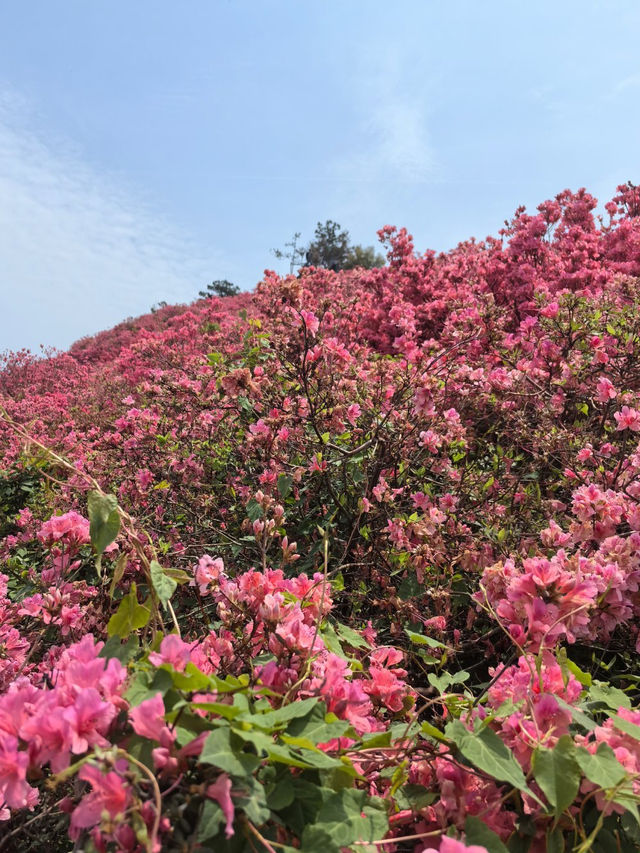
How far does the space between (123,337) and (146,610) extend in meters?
18.9

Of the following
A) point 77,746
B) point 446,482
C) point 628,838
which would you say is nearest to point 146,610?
point 77,746

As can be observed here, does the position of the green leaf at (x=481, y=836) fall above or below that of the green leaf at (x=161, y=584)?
below

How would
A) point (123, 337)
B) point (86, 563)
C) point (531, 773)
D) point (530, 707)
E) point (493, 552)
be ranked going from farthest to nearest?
point (123, 337) → point (86, 563) → point (493, 552) → point (530, 707) → point (531, 773)

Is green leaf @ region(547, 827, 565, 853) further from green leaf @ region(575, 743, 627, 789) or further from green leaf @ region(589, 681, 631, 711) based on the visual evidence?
green leaf @ region(589, 681, 631, 711)

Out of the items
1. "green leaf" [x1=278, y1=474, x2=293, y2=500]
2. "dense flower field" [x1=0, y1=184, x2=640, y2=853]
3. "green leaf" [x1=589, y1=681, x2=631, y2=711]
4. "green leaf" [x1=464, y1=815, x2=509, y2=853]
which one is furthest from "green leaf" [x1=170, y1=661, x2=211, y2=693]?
"green leaf" [x1=278, y1=474, x2=293, y2=500]

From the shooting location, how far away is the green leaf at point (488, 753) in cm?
88

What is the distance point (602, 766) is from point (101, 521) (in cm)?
102

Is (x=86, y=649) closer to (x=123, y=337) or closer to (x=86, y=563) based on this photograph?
(x=86, y=563)

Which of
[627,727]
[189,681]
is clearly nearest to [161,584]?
[189,681]

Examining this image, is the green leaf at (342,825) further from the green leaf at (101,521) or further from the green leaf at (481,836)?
the green leaf at (101,521)

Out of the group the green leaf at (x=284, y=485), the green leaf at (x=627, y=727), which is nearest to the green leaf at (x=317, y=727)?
the green leaf at (x=627, y=727)

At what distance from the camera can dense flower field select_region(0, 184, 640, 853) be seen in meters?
0.79

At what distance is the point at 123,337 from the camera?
18.6m

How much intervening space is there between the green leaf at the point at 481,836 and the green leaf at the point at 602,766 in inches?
7.1
